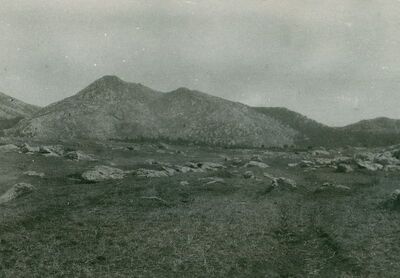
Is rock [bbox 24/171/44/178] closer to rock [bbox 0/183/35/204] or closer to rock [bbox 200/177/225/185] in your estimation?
rock [bbox 0/183/35/204]

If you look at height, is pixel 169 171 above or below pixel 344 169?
below

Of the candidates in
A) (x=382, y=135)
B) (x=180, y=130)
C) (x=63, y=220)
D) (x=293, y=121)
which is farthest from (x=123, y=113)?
(x=63, y=220)

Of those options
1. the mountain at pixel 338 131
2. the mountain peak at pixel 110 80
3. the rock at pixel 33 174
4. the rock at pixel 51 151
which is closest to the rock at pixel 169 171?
the rock at pixel 33 174

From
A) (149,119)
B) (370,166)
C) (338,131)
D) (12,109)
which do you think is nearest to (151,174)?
(370,166)

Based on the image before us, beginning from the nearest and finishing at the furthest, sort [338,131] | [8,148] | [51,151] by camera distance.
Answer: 1. [8,148]
2. [51,151]
3. [338,131]

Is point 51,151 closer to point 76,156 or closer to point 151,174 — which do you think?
point 76,156

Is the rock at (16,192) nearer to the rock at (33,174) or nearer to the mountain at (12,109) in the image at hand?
the rock at (33,174)

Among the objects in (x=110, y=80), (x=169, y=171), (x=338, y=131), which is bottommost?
(x=169, y=171)
